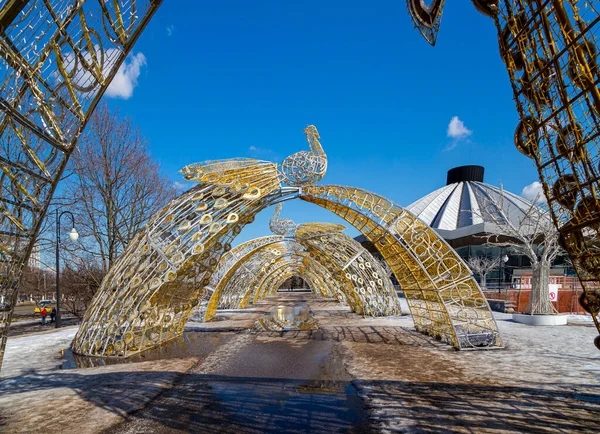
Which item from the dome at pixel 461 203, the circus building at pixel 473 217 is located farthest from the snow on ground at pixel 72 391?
the dome at pixel 461 203

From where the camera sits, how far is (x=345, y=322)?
18.8 metres

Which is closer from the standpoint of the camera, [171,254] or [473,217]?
[171,254]

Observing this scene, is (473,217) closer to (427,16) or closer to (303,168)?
(303,168)

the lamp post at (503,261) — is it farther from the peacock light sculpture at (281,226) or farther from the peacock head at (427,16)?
the peacock head at (427,16)

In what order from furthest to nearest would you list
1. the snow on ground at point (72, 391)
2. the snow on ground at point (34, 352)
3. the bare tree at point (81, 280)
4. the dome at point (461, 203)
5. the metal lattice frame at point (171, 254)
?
the dome at point (461, 203)
the bare tree at point (81, 280)
the metal lattice frame at point (171, 254)
the snow on ground at point (34, 352)
the snow on ground at point (72, 391)

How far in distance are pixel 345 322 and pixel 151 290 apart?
35.9 feet

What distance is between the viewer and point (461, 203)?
58.8 m

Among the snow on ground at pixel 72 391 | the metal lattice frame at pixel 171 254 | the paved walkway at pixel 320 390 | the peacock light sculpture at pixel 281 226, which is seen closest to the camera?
the paved walkway at pixel 320 390

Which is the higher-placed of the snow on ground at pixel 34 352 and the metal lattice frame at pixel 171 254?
the metal lattice frame at pixel 171 254

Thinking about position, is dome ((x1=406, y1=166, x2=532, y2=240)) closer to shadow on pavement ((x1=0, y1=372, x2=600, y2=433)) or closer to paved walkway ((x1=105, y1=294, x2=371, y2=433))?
paved walkway ((x1=105, y1=294, x2=371, y2=433))

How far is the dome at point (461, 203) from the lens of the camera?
5109cm

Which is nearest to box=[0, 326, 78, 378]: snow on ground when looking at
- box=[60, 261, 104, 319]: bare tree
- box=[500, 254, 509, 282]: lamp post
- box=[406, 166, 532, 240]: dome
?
box=[60, 261, 104, 319]: bare tree

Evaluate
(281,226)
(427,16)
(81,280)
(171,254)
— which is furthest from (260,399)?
(281,226)

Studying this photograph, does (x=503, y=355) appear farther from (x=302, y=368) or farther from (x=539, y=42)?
(x=539, y=42)
